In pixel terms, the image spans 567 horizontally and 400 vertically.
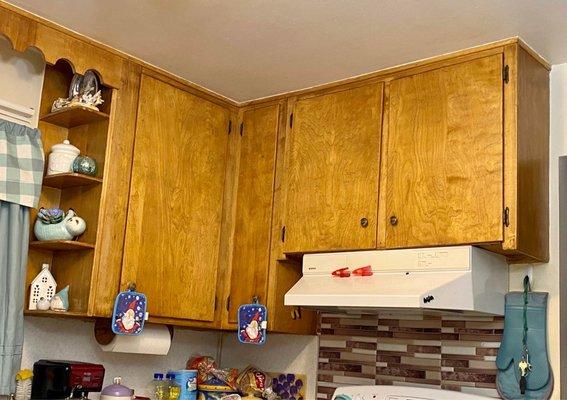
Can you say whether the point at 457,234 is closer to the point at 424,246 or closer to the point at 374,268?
the point at 424,246

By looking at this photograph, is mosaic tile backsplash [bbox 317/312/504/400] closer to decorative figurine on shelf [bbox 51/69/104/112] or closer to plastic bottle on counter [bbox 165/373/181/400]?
plastic bottle on counter [bbox 165/373/181/400]

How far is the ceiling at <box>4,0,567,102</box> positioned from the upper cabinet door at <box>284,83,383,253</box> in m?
0.14

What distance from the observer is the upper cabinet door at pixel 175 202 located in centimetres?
280

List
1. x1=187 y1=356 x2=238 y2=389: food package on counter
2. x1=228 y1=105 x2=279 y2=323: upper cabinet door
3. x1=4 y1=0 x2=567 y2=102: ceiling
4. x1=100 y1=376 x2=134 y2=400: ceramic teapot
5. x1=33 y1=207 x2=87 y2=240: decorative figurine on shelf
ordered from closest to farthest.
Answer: x1=4 y1=0 x2=567 y2=102: ceiling, x1=33 y1=207 x2=87 y2=240: decorative figurine on shelf, x1=100 y1=376 x2=134 y2=400: ceramic teapot, x1=228 y1=105 x2=279 y2=323: upper cabinet door, x1=187 y1=356 x2=238 y2=389: food package on counter

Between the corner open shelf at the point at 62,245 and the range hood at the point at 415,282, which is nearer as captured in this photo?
the range hood at the point at 415,282

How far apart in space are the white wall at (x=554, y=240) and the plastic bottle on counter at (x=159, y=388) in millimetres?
1568

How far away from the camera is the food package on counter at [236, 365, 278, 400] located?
3.13 metres

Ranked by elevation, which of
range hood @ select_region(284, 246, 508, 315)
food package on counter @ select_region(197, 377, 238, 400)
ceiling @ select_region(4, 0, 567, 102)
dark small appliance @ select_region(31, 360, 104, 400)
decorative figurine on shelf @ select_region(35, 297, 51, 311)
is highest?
ceiling @ select_region(4, 0, 567, 102)

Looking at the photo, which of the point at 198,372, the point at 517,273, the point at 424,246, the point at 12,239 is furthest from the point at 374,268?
the point at 12,239

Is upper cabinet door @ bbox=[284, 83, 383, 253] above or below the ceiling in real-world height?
below

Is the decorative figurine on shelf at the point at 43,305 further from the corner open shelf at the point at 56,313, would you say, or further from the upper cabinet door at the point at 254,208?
the upper cabinet door at the point at 254,208

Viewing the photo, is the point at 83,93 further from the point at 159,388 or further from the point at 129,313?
the point at 159,388

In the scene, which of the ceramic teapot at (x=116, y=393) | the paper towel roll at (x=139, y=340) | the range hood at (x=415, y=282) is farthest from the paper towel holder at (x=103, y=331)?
the range hood at (x=415, y=282)

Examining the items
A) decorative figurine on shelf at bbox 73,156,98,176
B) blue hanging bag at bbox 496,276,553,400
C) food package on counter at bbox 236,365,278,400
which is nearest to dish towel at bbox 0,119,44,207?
decorative figurine on shelf at bbox 73,156,98,176
